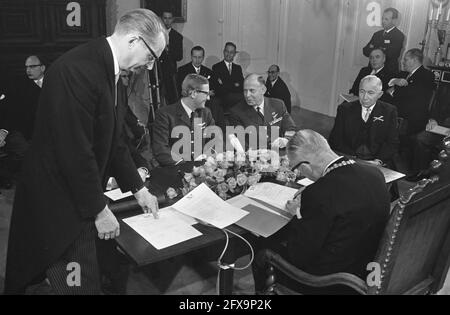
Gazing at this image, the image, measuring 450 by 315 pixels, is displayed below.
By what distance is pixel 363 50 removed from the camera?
256 inches

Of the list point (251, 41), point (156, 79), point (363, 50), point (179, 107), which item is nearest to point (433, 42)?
point (363, 50)

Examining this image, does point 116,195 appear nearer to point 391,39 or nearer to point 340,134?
point 340,134

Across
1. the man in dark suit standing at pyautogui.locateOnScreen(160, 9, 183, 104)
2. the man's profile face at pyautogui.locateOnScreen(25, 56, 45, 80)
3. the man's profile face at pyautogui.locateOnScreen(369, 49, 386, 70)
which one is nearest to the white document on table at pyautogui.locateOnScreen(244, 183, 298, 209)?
the man's profile face at pyautogui.locateOnScreen(25, 56, 45, 80)

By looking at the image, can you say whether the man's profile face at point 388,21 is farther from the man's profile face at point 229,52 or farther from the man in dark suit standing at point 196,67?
the man in dark suit standing at point 196,67

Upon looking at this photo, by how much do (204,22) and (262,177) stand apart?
16.2 feet

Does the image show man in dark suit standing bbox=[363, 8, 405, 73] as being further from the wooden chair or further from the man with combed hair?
the man with combed hair

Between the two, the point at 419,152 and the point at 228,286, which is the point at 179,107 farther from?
the point at 419,152

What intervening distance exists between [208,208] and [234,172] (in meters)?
0.38

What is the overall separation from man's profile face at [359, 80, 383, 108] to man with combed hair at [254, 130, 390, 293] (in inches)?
70.7

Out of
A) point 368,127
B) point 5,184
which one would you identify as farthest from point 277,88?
point 5,184

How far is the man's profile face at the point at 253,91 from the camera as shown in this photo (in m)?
3.63

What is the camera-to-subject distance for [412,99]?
5293mm

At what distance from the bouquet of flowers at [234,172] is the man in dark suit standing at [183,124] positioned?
2.76ft

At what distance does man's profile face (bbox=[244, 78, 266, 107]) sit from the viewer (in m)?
3.63
